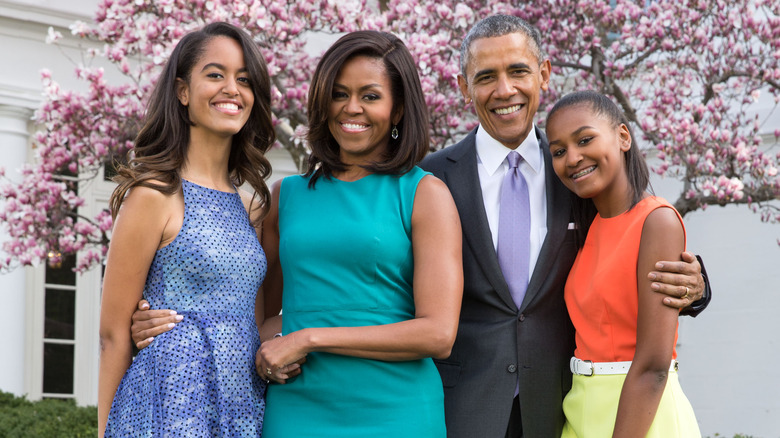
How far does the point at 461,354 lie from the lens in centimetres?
325

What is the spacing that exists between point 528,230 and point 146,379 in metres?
1.37

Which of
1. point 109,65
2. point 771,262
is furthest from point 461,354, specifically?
point 109,65

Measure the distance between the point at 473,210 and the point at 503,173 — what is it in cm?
22

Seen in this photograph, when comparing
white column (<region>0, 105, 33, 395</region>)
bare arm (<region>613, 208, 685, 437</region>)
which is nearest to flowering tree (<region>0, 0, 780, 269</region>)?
white column (<region>0, 105, 33, 395</region>)

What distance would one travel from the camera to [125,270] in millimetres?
2805

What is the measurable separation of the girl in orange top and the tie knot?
0.86 ft

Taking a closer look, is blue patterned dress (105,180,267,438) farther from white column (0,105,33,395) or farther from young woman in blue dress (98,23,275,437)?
white column (0,105,33,395)

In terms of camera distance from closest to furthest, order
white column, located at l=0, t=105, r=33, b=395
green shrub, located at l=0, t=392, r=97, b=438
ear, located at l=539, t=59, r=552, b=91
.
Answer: ear, located at l=539, t=59, r=552, b=91 < green shrub, located at l=0, t=392, r=97, b=438 < white column, located at l=0, t=105, r=33, b=395

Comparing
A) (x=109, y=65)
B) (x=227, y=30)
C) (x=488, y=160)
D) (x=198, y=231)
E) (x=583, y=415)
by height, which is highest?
(x=109, y=65)

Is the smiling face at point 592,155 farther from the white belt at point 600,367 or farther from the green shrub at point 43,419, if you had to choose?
the green shrub at point 43,419

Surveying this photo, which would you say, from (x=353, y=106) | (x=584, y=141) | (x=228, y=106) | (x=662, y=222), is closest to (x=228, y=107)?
(x=228, y=106)

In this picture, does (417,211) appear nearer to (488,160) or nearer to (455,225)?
(455,225)

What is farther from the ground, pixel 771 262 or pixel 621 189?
pixel 621 189

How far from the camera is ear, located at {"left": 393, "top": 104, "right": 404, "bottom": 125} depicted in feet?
10.2
